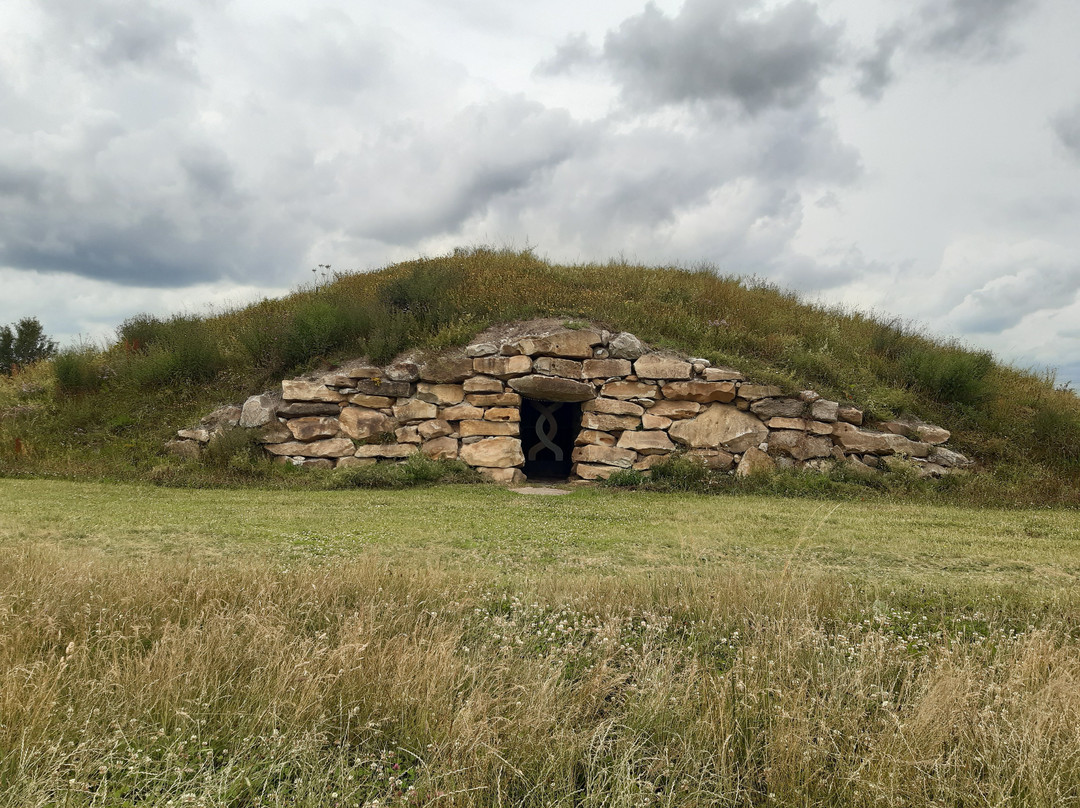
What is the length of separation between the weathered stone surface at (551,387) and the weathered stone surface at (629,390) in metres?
0.33

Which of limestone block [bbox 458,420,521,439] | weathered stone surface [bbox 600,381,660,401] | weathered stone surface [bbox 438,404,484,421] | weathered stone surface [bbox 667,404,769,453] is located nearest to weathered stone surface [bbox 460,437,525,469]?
limestone block [bbox 458,420,521,439]

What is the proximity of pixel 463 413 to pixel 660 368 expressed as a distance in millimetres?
4152

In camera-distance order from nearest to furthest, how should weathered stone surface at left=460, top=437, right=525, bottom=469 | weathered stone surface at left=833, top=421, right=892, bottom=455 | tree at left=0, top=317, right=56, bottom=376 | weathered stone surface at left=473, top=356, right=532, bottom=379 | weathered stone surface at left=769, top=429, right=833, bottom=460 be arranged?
1. weathered stone surface at left=833, top=421, right=892, bottom=455
2. weathered stone surface at left=769, top=429, right=833, bottom=460
3. weathered stone surface at left=460, top=437, right=525, bottom=469
4. weathered stone surface at left=473, top=356, right=532, bottom=379
5. tree at left=0, top=317, right=56, bottom=376

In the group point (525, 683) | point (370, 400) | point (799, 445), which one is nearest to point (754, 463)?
point (799, 445)

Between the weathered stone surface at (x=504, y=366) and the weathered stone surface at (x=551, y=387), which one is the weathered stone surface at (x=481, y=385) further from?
the weathered stone surface at (x=551, y=387)

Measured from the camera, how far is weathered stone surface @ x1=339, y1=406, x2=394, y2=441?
13523 millimetres

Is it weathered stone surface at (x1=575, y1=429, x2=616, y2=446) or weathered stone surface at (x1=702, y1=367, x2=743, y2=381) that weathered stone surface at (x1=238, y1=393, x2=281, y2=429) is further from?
weathered stone surface at (x1=702, y1=367, x2=743, y2=381)

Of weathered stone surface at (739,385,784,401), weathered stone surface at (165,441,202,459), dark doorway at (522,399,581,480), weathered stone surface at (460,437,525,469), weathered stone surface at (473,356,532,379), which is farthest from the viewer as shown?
dark doorway at (522,399,581,480)

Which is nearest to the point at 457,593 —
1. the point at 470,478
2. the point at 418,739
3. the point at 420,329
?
the point at 418,739

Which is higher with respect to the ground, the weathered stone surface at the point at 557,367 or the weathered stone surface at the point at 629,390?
the weathered stone surface at the point at 557,367

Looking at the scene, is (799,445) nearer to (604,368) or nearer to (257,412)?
(604,368)

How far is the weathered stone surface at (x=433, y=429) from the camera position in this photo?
44.5 ft

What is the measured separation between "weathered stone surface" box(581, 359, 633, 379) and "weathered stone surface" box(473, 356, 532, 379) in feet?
Result: 3.89

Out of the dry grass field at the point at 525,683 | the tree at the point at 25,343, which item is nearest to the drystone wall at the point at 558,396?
the dry grass field at the point at 525,683
